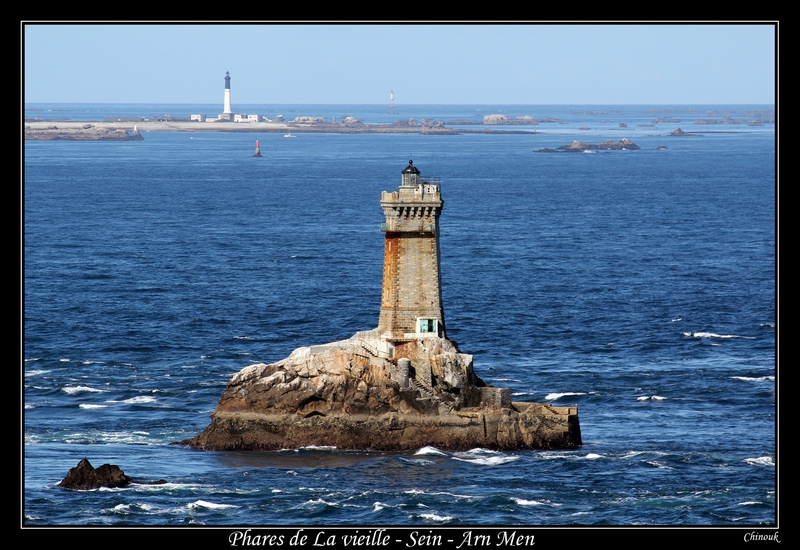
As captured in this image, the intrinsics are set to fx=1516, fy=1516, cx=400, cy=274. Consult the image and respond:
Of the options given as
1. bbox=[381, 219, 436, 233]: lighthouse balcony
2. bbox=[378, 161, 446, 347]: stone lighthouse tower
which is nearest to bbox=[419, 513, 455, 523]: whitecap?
bbox=[378, 161, 446, 347]: stone lighthouse tower

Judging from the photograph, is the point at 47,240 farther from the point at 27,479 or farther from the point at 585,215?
the point at 27,479

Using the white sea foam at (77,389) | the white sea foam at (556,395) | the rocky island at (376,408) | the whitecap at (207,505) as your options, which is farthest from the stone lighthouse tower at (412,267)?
the white sea foam at (77,389)

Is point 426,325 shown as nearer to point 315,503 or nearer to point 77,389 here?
point 315,503

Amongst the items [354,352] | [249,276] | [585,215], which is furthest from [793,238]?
[585,215]

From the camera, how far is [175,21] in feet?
169

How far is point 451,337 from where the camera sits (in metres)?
105

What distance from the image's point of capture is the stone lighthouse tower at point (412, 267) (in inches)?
3135

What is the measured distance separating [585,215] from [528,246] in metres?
37.3

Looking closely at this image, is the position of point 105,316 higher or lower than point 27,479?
higher

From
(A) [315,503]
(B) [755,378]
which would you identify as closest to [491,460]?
(A) [315,503]

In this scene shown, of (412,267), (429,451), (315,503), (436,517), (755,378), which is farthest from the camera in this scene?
(755,378)

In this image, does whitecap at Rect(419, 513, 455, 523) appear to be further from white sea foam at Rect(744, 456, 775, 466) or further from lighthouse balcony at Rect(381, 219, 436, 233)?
lighthouse balcony at Rect(381, 219, 436, 233)

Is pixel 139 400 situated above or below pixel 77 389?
below

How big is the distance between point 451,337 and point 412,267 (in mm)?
25545
